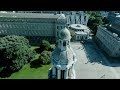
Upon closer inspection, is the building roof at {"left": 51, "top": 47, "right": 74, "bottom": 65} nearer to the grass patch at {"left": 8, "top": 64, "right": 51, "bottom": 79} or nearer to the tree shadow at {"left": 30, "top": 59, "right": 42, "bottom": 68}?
the grass patch at {"left": 8, "top": 64, "right": 51, "bottom": 79}

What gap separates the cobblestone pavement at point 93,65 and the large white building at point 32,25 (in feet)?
30.3

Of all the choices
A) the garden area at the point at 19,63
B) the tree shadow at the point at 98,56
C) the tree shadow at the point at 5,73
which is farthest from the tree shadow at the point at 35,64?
the tree shadow at the point at 98,56

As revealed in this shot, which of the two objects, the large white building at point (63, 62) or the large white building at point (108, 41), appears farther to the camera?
the large white building at point (108, 41)

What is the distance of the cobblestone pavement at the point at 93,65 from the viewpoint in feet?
115

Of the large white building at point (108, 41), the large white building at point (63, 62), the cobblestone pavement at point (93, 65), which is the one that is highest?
the large white building at point (63, 62)

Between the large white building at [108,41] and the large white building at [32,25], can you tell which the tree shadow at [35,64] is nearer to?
the large white building at [32,25]

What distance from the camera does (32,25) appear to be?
54469mm

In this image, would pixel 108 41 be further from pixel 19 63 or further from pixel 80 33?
pixel 19 63

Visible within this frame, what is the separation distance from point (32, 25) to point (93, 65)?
22.2 m

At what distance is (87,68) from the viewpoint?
37.9 meters

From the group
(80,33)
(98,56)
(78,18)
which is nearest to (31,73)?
(98,56)

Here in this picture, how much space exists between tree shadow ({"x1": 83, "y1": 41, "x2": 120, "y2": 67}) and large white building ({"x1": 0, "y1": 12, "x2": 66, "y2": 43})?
980 centimetres
